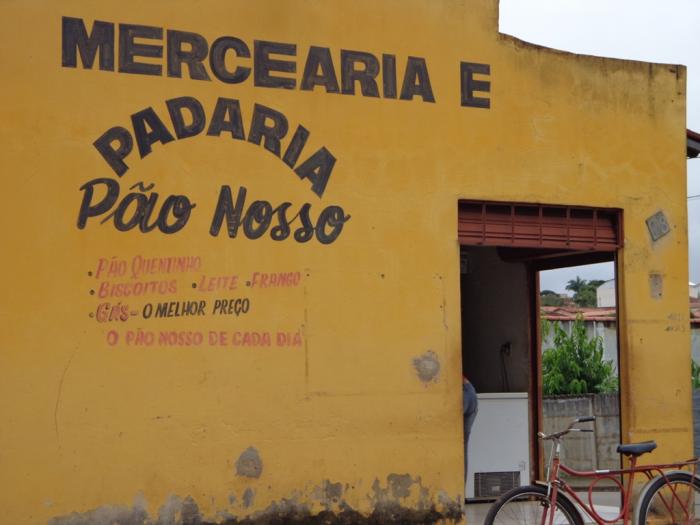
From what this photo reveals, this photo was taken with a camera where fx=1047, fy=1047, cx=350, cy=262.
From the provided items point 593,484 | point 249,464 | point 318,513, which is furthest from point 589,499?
point 249,464

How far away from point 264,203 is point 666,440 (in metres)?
4.72

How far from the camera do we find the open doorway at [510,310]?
10.2m

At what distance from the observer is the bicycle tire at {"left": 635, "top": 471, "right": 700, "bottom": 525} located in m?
8.88

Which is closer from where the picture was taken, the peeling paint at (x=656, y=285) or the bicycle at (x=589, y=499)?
the bicycle at (x=589, y=499)

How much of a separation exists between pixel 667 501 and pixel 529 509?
2178 mm

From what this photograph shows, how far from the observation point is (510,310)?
13055 mm

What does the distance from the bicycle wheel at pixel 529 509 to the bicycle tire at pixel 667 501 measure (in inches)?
38.7

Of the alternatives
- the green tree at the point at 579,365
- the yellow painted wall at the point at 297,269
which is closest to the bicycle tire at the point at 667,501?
the yellow painted wall at the point at 297,269

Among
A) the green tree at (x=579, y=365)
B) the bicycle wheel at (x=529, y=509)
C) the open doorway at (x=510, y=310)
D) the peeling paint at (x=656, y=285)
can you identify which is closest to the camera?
the bicycle wheel at (x=529, y=509)

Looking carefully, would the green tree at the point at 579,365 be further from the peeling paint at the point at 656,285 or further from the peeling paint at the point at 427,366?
the peeling paint at the point at 427,366

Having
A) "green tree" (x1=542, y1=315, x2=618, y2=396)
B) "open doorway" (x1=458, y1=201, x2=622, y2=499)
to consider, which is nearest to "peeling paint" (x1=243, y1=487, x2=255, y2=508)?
"open doorway" (x1=458, y1=201, x2=622, y2=499)

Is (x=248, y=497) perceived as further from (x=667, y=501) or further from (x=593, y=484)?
(x=667, y=501)

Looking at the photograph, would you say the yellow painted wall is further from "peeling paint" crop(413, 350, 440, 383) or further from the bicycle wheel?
the bicycle wheel

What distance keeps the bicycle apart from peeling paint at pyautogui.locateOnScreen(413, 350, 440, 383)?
1.38 metres
